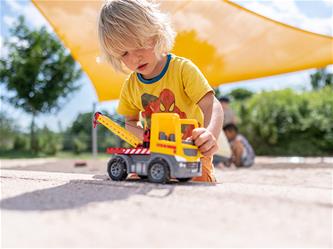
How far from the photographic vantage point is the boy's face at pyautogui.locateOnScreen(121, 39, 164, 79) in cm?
180

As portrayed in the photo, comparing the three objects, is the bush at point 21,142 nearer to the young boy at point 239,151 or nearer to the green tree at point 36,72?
the green tree at point 36,72

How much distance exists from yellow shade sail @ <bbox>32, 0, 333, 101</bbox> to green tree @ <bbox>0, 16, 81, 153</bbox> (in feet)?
27.6

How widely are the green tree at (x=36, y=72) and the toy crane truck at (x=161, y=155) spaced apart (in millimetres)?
11348

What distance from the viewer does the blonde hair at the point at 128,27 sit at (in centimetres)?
175

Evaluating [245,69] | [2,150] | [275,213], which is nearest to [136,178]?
[275,213]

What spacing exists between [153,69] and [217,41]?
8.92ft

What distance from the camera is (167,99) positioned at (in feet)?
6.36

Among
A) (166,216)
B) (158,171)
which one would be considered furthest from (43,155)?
(166,216)

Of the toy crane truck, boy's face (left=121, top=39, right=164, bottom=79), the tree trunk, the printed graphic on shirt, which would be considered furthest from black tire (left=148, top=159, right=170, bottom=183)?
the tree trunk

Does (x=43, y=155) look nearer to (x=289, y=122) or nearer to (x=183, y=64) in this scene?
(x=289, y=122)

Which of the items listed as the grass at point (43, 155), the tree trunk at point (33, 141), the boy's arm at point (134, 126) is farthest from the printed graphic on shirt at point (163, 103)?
the tree trunk at point (33, 141)

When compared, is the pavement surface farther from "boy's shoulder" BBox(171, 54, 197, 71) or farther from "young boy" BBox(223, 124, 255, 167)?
"young boy" BBox(223, 124, 255, 167)

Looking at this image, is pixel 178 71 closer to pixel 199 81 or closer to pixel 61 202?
pixel 199 81

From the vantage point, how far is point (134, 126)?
2076 millimetres
